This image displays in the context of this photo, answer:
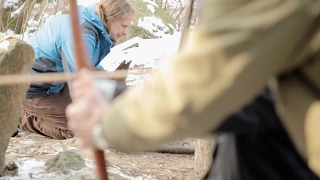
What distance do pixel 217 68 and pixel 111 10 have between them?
9.49 feet

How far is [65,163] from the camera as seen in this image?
2.80 meters

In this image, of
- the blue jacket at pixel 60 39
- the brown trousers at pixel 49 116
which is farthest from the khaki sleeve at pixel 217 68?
the brown trousers at pixel 49 116

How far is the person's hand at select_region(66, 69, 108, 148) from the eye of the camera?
0.85 meters

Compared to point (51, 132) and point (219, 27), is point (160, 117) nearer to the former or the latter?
point (219, 27)

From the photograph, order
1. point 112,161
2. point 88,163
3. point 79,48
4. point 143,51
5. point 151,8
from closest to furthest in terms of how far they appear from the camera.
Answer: point 79,48 → point 88,163 → point 112,161 → point 143,51 → point 151,8

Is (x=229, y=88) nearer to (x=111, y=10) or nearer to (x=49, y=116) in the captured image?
(x=111, y=10)

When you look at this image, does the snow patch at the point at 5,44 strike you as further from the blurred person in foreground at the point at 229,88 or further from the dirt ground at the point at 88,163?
the blurred person in foreground at the point at 229,88

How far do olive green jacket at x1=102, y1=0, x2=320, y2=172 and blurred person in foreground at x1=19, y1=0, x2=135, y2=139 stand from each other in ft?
8.45

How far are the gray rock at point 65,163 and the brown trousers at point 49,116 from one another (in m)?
0.90

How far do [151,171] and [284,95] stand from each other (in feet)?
7.91

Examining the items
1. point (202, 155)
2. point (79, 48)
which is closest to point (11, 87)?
point (202, 155)

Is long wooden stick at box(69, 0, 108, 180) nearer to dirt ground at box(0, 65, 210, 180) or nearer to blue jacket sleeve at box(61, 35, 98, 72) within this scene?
dirt ground at box(0, 65, 210, 180)

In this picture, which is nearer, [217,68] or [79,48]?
[217,68]

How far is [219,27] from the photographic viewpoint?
27.6 inches
